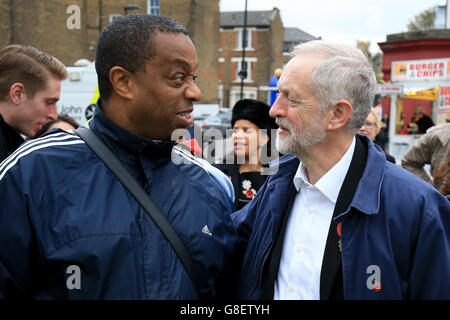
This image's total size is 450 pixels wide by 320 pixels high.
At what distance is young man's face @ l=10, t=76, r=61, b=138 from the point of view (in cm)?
295

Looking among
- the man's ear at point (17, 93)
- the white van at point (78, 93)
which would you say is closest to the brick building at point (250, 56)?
the white van at point (78, 93)

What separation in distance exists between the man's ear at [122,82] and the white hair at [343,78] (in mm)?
806

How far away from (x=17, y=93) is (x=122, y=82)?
1490 mm

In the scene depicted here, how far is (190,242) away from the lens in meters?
1.73

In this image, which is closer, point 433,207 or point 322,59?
point 433,207

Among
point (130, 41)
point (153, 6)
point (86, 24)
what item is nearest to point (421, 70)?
point (130, 41)

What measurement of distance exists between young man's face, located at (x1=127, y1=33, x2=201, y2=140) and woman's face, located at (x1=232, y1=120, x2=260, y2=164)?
2696 mm

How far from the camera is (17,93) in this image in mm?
2914

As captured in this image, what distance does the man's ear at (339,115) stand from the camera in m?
2.01

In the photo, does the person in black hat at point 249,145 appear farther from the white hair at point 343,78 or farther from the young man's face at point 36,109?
the white hair at point 343,78

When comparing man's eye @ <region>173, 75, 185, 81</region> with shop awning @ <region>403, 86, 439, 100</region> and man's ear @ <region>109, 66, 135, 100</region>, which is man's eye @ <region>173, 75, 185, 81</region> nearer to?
man's ear @ <region>109, 66, 135, 100</region>

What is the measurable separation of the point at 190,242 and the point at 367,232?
70cm

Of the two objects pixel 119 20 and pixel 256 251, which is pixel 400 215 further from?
pixel 119 20
